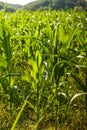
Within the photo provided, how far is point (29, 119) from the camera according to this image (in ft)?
8.54

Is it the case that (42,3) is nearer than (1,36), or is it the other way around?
(1,36)

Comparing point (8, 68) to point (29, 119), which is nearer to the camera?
point (8, 68)

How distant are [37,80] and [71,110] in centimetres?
63

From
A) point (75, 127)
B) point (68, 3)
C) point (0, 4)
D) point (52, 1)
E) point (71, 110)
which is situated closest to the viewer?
point (75, 127)

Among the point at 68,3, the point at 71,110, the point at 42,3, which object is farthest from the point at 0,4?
the point at 71,110

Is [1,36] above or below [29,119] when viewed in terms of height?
above

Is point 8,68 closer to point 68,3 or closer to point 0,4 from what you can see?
point 68,3

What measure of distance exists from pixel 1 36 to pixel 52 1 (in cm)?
12584

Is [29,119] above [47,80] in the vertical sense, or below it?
below

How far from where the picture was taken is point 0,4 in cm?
13625

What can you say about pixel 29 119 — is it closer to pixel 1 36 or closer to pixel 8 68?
pixel 8 68

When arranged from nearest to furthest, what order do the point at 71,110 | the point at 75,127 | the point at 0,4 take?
the point at 75,127, the point at 71,110, the point at 0,4

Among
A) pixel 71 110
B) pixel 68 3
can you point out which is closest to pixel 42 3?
pixel 68 3

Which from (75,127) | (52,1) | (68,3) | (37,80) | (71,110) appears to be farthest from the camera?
(52,1)
